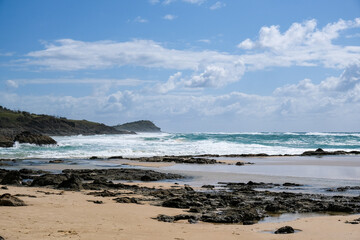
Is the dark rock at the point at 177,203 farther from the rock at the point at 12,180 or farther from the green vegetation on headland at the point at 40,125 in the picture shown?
the green vegetation on headland at the point at 40,125

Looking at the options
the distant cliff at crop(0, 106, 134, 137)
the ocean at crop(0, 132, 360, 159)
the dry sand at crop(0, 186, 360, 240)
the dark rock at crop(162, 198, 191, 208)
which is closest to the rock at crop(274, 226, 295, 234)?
→ the dry sand at crop(0, 186, 360, 240)

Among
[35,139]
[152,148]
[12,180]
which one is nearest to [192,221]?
[12,180]

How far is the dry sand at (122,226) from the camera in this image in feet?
26.7

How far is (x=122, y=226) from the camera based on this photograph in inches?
362

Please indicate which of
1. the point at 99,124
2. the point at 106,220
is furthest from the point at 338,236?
the point at 99,124

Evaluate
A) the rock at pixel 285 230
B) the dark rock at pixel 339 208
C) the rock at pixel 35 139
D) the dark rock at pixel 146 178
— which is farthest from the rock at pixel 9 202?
the rock at pixel 35 139

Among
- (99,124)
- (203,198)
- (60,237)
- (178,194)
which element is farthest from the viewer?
(99,124)

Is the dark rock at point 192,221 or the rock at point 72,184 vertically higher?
the rock at point 72,184

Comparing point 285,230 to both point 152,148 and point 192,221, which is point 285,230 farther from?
point 152,148

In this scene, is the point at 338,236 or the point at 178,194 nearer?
the point at 338,236

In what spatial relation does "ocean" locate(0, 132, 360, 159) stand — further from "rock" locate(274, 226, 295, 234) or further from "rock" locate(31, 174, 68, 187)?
"rock" locate(274, 226, 295, 234)

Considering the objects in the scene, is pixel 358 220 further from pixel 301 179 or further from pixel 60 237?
pixel 301 179

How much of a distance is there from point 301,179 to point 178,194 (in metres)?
8.68

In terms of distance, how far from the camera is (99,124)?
13562 cm
